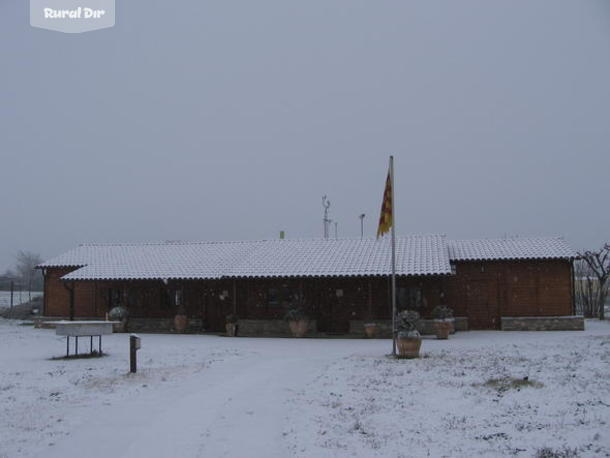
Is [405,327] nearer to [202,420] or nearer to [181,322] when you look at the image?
[202,420]

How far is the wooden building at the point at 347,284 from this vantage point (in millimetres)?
25516

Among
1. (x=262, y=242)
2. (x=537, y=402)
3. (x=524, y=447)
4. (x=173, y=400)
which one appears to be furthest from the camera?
(x=262, y=242)

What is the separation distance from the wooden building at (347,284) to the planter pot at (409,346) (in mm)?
7861

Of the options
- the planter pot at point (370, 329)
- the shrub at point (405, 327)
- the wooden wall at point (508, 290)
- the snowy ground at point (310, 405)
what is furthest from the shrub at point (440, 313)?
the shrub at point (405, 327)

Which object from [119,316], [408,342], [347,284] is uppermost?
[347,284]

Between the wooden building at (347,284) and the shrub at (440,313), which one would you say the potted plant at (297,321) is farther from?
the shrub at (440,313)

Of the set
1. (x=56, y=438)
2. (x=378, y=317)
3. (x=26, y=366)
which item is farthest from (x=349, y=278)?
(x=56, y=438)

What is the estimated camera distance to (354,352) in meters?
18.1

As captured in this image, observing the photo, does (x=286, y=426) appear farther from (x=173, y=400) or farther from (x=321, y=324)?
(x=321, y=324)

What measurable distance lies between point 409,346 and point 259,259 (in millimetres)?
12908

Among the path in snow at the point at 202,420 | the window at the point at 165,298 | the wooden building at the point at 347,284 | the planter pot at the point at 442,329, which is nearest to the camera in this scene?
the path in snow at the point at 202,420

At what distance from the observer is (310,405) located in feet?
32.8

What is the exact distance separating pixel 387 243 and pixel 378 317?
12.8ft

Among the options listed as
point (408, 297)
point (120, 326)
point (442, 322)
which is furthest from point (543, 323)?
point (120, 326)
